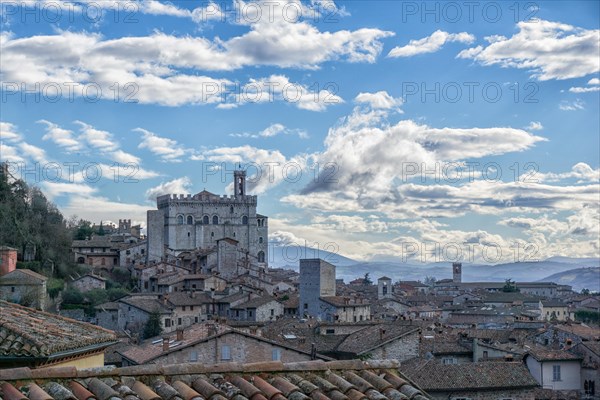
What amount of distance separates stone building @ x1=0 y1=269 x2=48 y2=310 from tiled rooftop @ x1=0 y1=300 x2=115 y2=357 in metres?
37.1

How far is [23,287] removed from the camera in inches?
1957

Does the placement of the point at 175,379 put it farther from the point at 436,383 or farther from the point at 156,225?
the point at 156,225

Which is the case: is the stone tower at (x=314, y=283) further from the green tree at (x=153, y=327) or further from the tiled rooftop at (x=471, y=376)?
the tiled rooftop at (x=471, y=376)

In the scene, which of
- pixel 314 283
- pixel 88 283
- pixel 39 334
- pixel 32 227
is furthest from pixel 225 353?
pixel 32 227

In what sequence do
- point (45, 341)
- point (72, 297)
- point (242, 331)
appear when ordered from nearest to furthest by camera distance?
point (45, 341) → point (242, 331) → point (72, 297)

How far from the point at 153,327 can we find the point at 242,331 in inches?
865

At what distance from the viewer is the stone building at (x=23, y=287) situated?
4709cm

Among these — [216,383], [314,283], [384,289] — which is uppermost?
[216,383]

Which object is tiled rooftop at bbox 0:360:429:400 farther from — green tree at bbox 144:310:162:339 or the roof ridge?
green tree at bbox 144:310:162:339

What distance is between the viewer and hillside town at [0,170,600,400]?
6.07 meters

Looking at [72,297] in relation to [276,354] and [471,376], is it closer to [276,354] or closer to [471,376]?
[276,354]

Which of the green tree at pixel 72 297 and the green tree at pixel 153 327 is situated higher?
the green tree at pixel 72 297

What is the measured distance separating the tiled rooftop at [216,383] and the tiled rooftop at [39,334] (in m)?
2.00

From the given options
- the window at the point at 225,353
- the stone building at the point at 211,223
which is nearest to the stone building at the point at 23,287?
the window at the point at 225,353
